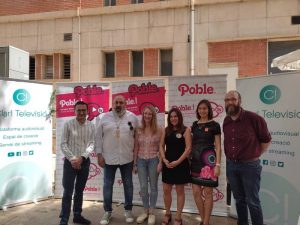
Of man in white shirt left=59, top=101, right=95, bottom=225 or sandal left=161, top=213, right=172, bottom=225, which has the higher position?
man in white shirt left=59, top=101, right=95, bottom=225

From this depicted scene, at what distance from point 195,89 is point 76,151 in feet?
7.03

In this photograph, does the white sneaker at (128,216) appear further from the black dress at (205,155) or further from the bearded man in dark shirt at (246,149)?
the bearded man in dark shirt at (246,149)

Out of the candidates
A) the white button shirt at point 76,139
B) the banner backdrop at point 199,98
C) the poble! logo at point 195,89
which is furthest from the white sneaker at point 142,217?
the poble! logo at point 195,89

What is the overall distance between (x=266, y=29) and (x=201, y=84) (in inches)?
339

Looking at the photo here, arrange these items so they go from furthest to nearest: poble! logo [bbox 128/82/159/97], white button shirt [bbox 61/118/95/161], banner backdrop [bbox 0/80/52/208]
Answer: poble! logo [bbox 128/82/159/97]
banner backdrop [bbox 0/80/52/208]
white button shirt [bbox 61/118/95/161]

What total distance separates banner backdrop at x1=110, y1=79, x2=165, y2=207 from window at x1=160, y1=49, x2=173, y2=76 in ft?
28.3

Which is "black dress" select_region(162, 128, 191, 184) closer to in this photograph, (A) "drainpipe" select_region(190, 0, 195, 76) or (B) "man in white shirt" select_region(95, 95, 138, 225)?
(B) "man in white shirt" select_region(95, 95, 138, 225)

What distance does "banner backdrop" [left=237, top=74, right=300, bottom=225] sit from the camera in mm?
4812

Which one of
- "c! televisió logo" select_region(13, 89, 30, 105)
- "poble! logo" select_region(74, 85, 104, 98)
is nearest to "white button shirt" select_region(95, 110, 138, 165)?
"poble! logo" select_region(74, 85, 104, 98)

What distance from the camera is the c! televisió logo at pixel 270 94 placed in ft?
16.5

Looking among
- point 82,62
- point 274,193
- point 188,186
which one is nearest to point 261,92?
point 274,193

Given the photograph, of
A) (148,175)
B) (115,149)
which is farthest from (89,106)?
(148,175)

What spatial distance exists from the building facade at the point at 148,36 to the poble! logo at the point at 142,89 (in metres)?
8.17

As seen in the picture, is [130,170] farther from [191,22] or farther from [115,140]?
[191,22]
